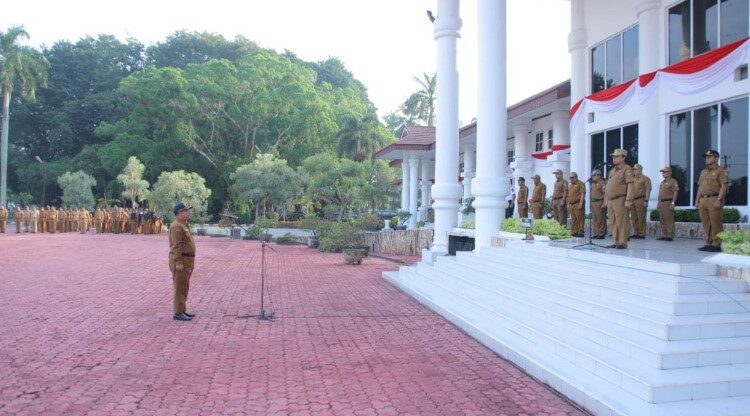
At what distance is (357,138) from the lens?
154 ft

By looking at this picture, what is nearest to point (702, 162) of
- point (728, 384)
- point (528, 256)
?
point (528, 256)

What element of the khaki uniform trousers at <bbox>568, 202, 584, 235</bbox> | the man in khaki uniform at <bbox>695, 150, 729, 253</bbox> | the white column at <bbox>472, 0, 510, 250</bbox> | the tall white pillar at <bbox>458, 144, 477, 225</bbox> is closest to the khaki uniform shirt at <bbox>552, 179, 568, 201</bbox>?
the khaki uniform trousers at <bbox>568, 202, 584, 235</bbox>

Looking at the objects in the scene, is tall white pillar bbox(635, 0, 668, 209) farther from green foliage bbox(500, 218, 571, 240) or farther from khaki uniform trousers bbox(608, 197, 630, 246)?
khaki uniform trousers bbox(608, 197, 630, 246)

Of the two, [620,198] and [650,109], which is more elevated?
[650,109]

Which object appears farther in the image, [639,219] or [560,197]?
[560,197]

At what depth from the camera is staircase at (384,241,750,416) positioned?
4695 millimetres

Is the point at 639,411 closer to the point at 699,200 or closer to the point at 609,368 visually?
the point at 609,368

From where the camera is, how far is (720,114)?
11.5 m

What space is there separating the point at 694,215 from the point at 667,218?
1.03m

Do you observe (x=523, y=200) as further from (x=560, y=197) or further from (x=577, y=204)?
(x=577, y=204)

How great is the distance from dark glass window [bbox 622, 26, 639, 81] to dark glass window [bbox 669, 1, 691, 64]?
50.6 inches

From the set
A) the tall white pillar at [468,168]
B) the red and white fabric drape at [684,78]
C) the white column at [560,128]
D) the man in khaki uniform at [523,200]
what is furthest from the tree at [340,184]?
the red and white fabric drape at [684,78]

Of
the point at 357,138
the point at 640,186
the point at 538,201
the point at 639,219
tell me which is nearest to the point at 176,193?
the point at 357,138

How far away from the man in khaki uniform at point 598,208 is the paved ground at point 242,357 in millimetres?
4174
